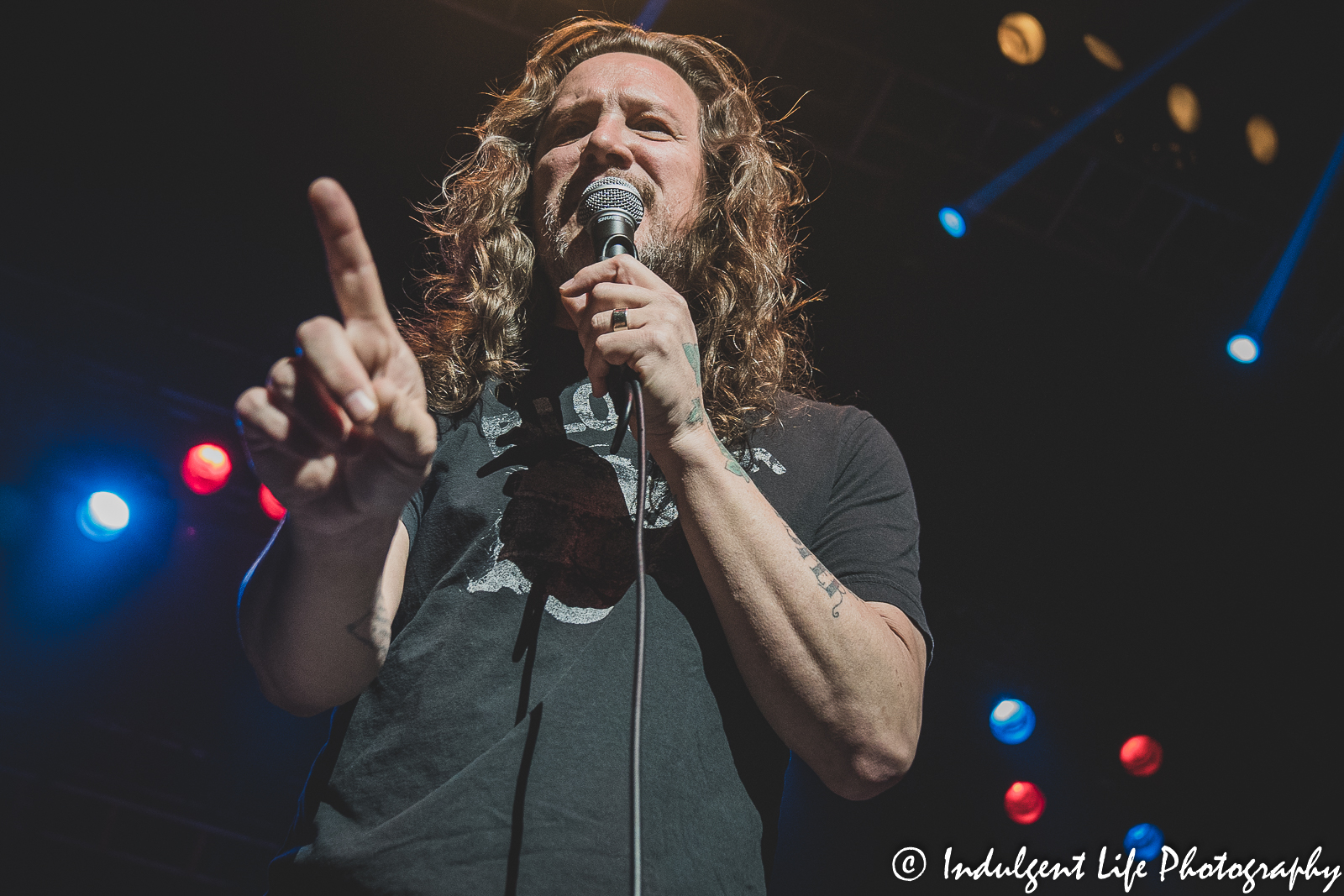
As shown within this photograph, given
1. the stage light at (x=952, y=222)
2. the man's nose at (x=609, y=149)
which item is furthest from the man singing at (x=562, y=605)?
the stage light at (x=952, y=222)

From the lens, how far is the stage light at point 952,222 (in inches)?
164

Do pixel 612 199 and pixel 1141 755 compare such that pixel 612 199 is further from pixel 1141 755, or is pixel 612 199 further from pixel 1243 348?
pixel 1141 755

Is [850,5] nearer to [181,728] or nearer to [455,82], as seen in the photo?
[455,82]

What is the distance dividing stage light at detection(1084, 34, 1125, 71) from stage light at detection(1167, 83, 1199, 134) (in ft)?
0.94

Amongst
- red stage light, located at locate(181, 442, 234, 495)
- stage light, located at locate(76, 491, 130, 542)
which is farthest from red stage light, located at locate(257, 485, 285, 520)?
stage light, located at locate(76, 491, 130, 542)

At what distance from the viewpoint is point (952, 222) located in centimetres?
416

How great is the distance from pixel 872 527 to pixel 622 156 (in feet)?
3.12

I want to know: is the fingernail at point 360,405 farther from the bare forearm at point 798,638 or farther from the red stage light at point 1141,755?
the red stage light at point 1141,755

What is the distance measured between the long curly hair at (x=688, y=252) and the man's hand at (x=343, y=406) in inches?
25.1

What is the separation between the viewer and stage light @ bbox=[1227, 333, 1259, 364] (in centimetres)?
434

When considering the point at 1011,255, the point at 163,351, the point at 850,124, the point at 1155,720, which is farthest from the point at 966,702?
the point at 163,351

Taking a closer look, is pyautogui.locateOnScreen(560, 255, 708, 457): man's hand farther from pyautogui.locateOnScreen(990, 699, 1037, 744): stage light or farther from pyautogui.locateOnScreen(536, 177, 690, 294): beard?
pyautogui.locateOnScreen(990, 699, 1037, 744): stage light

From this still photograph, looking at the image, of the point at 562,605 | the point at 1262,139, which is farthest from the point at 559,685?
the point at 1262,139

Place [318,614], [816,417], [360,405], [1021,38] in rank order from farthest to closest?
[1021,38]
[816,417]
[318,614]
[360,405]
